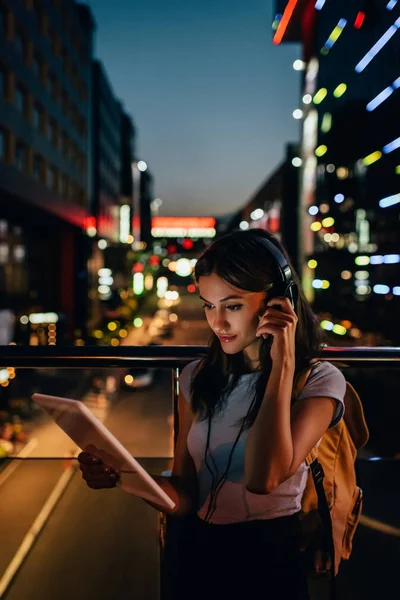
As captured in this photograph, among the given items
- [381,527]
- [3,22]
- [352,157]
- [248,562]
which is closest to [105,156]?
[352,157]

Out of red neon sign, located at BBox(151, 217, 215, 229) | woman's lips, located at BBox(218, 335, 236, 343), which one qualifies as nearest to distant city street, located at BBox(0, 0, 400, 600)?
woman's lips, located at BBox(218, 335, 236, 343)

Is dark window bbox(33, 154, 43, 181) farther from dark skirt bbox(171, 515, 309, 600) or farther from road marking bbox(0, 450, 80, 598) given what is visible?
dark skirt bbox(171, 515, 309, 600)

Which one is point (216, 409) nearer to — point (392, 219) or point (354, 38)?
point (392, 219)

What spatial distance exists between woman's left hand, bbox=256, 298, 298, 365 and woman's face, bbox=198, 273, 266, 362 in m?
0.09

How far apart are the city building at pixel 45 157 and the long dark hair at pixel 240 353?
88.2ft

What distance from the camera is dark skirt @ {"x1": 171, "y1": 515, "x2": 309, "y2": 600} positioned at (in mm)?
1809

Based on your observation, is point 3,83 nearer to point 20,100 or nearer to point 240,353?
point 20,100

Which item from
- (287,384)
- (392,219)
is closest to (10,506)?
(287,384)

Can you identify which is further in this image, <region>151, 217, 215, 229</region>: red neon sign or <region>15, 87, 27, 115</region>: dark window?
<region>151, 217, 215, 229</region>: red neon sign

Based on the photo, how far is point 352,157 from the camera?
1485 inches

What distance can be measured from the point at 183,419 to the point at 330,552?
0.68 m

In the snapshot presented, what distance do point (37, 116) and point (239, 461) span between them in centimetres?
3490

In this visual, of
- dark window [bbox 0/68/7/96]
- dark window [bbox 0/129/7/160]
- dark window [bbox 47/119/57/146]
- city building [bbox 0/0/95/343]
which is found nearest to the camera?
dark window [bbox 0/68/7/96]

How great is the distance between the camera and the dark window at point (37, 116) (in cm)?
3262
